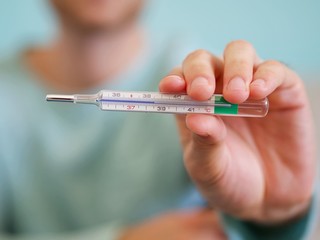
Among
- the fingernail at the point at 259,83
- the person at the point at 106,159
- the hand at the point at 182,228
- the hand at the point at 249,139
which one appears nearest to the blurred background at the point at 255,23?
the person at the point at 106,159

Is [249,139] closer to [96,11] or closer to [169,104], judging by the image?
[169,104]

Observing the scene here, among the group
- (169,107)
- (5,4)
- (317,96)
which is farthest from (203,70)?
(5,4)

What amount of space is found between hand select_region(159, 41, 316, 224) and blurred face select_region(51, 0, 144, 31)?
1.83 feet

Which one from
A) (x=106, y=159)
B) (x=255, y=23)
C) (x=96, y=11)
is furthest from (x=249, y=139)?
(x=255, y=23)

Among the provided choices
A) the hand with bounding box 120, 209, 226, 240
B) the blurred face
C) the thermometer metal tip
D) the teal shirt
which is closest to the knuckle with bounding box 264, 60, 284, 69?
the thermometer metal tip

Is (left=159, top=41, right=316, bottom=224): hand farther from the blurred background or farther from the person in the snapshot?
the blurred background

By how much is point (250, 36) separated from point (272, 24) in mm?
89

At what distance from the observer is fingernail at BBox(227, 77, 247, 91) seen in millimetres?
537

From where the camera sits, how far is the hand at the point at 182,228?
2.82 feet

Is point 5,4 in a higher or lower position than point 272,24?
higher

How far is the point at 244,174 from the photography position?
686mm

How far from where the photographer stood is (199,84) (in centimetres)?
54

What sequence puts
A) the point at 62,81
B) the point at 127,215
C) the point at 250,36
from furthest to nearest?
the point at 250,36 < the point at 62,81 < the point at 127,215

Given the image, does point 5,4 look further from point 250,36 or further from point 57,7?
point 250,36
